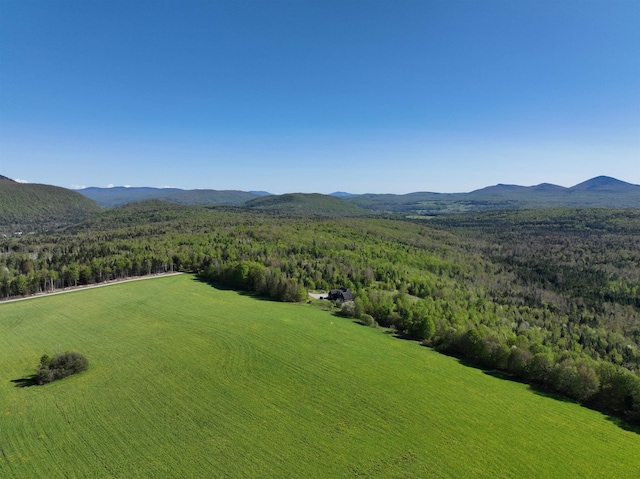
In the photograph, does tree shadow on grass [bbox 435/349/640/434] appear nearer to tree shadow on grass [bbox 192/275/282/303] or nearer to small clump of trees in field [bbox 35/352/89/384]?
tree shadow on grass [bbox 192/275/282/303]

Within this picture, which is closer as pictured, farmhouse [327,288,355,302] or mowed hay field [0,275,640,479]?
mowed hay field [0,275,640,479]

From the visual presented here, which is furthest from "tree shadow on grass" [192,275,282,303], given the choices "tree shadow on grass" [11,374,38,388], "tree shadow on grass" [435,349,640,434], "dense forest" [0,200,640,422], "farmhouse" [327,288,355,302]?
"tree shadow on grass" [11,374,38,388]

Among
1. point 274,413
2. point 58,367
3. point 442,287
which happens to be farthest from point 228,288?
point 442,287

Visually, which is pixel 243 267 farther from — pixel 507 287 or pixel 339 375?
pixel 507 287

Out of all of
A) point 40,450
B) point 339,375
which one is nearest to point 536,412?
point 339,375

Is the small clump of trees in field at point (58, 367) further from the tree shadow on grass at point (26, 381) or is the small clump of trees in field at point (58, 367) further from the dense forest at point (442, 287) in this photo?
the dense forest at point (442, 287)

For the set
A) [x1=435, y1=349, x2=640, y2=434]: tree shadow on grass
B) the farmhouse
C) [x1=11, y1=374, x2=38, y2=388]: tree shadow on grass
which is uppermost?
[x1=11, y1=374, x2=38, y2=388]: tree shadow on grass
